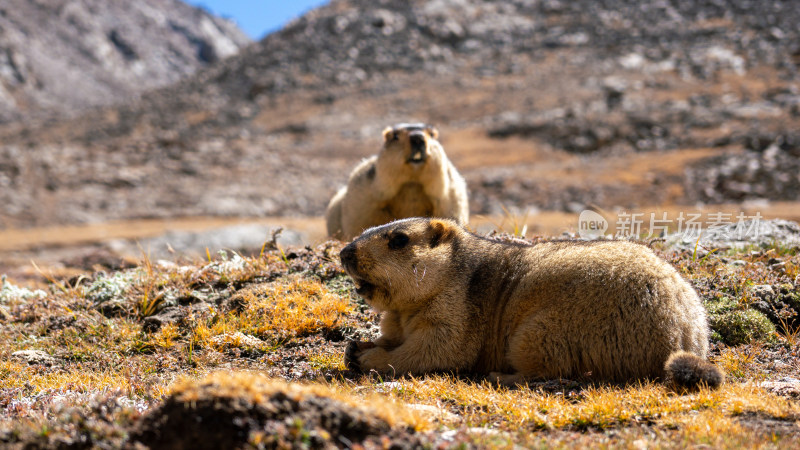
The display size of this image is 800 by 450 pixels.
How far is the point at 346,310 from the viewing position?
7766mm

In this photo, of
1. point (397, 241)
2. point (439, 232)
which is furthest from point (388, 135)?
point (397, 241)

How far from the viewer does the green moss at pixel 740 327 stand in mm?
7020

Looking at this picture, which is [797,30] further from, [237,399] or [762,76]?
[237,399]

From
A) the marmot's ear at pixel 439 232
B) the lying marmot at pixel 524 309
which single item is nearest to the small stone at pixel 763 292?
the lying marmot at pixel 524 309

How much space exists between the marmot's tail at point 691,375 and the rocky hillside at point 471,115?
2700 centimetres

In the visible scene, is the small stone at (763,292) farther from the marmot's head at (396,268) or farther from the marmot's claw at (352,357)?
the marmot's claw at (352,357)

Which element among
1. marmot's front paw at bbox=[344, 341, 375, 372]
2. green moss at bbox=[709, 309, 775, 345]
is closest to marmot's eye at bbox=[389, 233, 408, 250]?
marmot's front paw at bbox=[344, 341, 375, 372]

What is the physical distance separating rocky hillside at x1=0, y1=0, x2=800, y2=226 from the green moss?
25041 mm

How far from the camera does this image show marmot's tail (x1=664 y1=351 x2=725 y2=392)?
17.0ft

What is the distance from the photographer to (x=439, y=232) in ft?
21.7

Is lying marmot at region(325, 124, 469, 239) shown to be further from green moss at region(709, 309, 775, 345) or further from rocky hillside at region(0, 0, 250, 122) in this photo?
rocky hillside at region(0, 0, 250, 122)

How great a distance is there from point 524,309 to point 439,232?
1.18 metres

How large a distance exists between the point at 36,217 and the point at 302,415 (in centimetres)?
3452

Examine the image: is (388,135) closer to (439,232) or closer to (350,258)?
(439,232)
